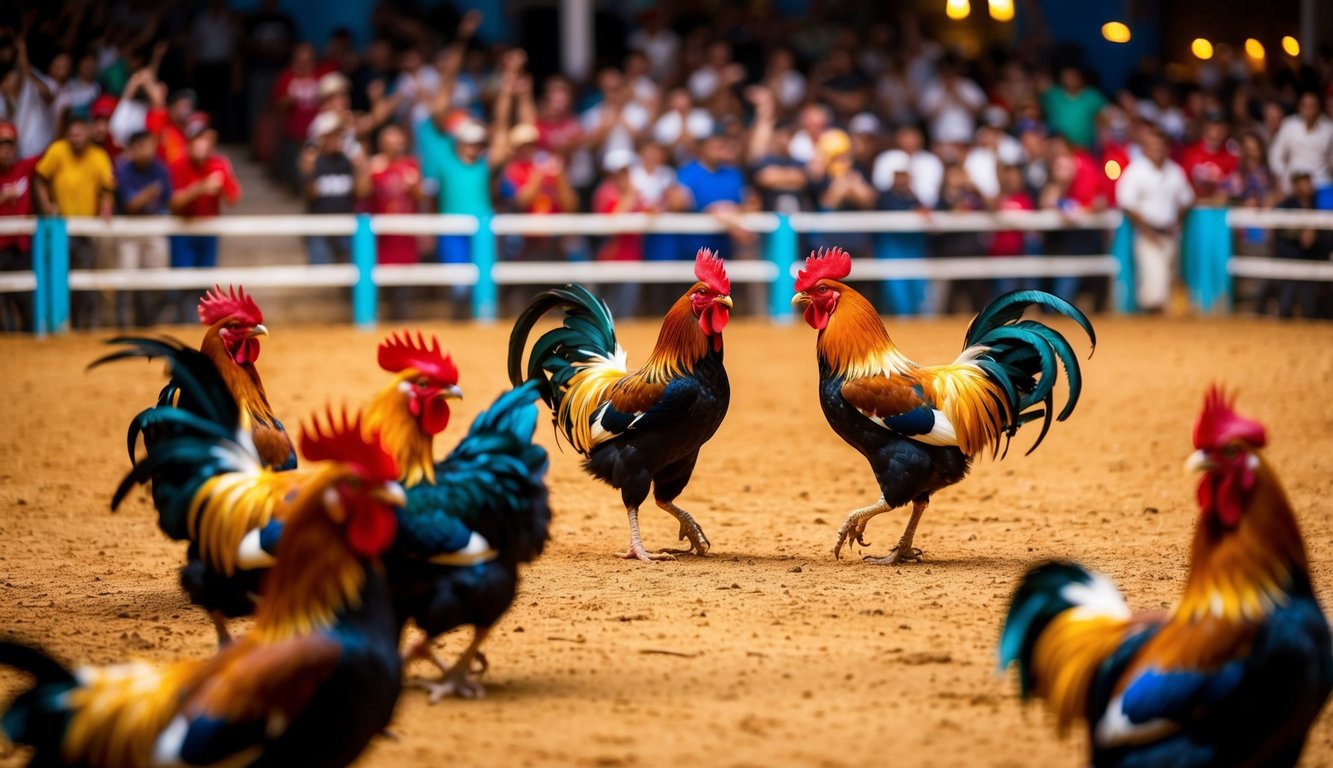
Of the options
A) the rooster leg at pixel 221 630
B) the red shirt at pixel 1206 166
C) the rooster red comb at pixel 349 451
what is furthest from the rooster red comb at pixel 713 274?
the red shirt at pixel 1206 166

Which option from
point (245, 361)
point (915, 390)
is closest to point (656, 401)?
point (915, 390)

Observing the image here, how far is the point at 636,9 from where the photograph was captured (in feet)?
73.0

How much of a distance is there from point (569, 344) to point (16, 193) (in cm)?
933

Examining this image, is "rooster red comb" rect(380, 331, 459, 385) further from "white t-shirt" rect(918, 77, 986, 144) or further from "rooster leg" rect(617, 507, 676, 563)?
"white t-shirt" rect(918, 77, 986, 144)

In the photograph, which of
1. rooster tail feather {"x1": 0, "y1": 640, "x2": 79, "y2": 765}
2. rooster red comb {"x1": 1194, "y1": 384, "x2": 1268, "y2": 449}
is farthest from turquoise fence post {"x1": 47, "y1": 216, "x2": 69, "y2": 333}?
rooster red comb {"x1": 1194, "y1": 384, "x2": 1268, "y2": 449}

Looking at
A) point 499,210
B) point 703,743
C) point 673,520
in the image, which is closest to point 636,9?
point 499,210

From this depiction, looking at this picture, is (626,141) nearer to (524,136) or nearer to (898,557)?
(524,136)

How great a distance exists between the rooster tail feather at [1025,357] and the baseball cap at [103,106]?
11.1 metres

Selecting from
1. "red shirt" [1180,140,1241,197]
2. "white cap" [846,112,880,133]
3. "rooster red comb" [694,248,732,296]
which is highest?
"white cap" [846,112,880,133]

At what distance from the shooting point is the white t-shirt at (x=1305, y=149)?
17.1m

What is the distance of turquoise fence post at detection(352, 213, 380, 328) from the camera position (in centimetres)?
1656

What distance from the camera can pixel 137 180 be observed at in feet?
51.7

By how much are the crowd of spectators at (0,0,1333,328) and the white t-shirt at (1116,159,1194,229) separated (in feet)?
0.08

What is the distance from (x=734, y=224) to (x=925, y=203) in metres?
2.38
